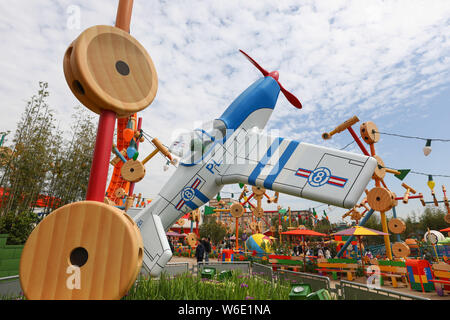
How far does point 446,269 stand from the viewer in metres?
7.21

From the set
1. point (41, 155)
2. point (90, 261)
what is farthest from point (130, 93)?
point (41, 155)

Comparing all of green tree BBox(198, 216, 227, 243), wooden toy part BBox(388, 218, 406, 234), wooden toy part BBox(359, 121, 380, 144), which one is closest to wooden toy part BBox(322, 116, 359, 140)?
wooden toy part BBox(359, 121, 380, 144)

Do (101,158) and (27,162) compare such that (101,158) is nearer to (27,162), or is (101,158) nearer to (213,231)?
(27,162)

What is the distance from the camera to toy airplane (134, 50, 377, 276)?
12.9ft

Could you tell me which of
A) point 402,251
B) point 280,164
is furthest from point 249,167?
point 402,251

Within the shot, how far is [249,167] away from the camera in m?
4.69

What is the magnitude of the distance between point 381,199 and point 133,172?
798 cm

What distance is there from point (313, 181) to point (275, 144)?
991 millimetres

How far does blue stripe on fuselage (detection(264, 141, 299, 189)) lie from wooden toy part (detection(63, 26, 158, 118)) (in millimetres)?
2436

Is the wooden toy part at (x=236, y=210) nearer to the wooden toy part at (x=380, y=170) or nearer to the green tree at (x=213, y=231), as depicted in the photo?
the wooden toy part at (x=380, y=170)

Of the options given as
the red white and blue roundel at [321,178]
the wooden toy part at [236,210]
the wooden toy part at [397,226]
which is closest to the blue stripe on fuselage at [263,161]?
the red white and blue roundel at [321,178]

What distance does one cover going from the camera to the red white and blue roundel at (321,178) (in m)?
3.88

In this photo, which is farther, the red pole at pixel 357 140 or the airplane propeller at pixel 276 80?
the red pole at pixel 357 140
